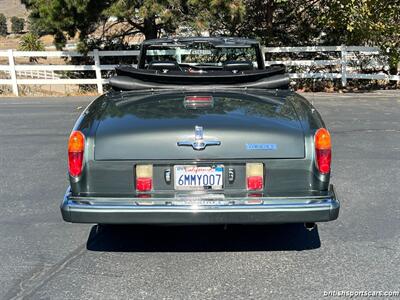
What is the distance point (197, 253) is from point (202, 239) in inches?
11.2

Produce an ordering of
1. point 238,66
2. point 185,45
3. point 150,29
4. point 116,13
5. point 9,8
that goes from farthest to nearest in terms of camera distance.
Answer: point 9,8 → point 150,29 → point 116,13 → point 185,45 → point 238,66

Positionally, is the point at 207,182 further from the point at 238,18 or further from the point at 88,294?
the point at 238,18

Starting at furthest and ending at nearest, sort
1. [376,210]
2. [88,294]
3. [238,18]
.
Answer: [238,18] → [376,210] → [88,294]

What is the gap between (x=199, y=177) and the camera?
3664mm

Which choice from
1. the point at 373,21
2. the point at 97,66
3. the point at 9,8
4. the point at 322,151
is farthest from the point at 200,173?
Answer: the point at 9,8

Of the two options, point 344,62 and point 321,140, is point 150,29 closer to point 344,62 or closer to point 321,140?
point 344,62

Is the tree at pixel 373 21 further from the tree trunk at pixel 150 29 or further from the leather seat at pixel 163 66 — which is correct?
the leather seat at pixel 163 66

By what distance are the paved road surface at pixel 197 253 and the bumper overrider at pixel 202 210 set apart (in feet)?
1.38

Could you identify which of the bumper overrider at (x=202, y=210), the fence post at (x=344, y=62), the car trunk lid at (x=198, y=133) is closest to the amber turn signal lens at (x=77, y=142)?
the car trunk lid at (x=198, y=133)

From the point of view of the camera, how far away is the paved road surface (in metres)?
3.52

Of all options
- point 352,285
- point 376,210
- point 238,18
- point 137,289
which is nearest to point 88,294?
point 137,289

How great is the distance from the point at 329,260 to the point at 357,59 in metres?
13.0

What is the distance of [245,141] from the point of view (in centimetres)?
365

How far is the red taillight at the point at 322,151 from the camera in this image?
369 cm
